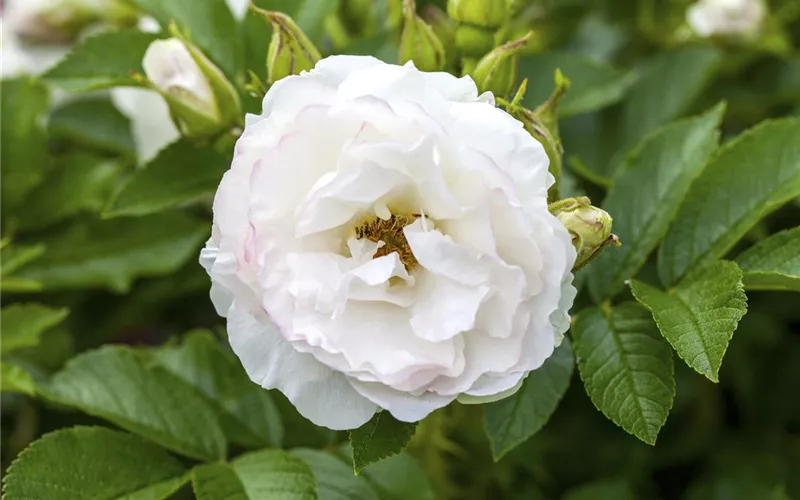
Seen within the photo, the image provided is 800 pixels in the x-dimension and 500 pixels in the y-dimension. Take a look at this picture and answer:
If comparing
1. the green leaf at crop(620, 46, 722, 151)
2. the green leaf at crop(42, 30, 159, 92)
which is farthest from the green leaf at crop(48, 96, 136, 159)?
the green leaf at crop(620, 46, 722, 151)

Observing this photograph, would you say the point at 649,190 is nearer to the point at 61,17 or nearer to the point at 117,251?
the point at 117,251

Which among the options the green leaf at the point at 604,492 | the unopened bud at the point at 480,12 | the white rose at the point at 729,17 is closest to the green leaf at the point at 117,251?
the unopened bud at the point at 480,12

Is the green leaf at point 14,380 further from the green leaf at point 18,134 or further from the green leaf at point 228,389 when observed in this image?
the green leaf at point 18,134

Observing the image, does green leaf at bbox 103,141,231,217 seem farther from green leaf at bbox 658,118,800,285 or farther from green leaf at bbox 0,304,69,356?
green leaf at bbox 658,118,800,285

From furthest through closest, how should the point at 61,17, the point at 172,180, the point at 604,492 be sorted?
the point at 61,17 → the point at 604,492 → the point at 172,180

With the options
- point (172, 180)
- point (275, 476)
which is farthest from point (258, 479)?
point (172, 180)
